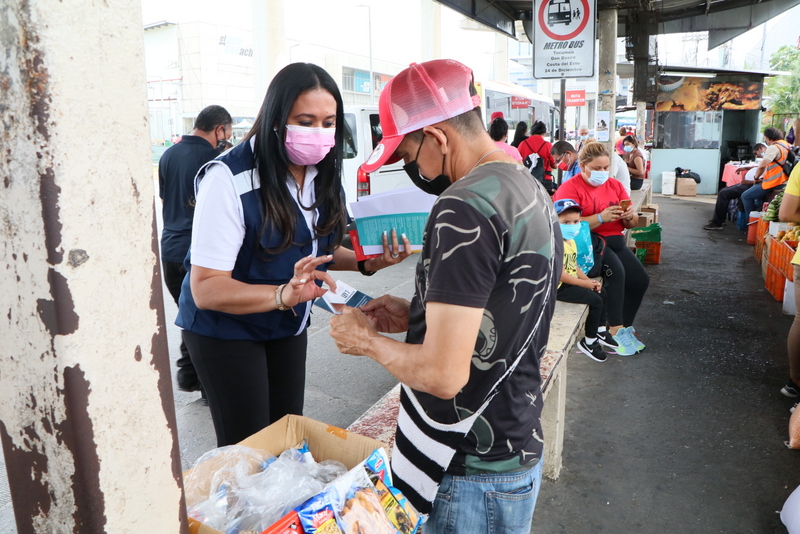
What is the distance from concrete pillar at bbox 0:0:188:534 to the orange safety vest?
9.70 meters

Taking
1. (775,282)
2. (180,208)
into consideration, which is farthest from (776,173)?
(180,208)

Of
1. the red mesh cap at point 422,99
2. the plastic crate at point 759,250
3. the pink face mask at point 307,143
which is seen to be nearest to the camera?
the red mesh cap at point 422,99

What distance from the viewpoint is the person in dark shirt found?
380 cm

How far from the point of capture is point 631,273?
527 centimetres

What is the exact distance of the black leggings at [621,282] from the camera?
16.6 feet

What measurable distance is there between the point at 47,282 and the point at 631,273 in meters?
5.09

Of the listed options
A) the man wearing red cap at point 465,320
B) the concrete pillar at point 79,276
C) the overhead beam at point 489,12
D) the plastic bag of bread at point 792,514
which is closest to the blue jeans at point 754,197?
the overhead beam at point 489,12

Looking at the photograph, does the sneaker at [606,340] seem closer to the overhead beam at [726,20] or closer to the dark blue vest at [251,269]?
the dark blue vest at [251,269]

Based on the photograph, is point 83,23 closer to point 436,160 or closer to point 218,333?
point 436,160

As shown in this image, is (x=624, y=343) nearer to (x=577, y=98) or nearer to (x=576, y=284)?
(x=576, y=284)

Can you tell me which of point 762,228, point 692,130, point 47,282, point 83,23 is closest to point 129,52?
point 83,23

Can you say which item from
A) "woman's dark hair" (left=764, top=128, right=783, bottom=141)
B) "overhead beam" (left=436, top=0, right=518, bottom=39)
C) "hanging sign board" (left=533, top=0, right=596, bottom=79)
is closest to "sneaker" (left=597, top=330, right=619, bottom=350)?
"hanging sign board" (left=533, top=0, right=596, bottom=79)

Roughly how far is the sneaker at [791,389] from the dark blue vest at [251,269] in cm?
370

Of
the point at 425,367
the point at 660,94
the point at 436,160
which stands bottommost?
the point at 425,367
